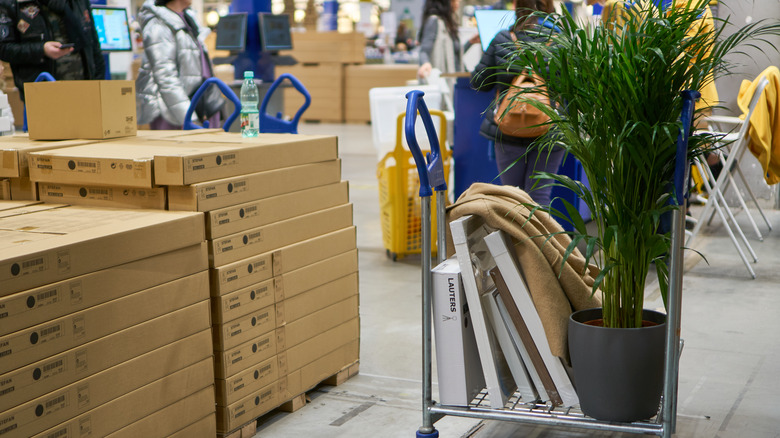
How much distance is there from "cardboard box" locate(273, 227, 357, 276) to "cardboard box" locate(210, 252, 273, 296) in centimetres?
5

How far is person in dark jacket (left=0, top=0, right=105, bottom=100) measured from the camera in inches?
186

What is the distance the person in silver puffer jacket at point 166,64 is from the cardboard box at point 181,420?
2.94 meters

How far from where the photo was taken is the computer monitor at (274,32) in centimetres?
798

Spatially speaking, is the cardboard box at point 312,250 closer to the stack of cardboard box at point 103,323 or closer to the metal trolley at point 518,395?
the stack of cardboard box at point 103,323

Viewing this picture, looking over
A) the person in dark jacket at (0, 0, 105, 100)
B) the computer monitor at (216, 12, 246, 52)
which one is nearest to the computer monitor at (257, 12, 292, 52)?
the computer monitor at (216, 12, 246, 52)

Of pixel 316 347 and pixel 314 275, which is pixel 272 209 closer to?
pixel 314 275

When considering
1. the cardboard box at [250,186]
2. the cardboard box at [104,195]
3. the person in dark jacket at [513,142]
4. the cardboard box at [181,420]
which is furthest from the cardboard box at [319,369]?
the person in dark jacket at [513,142]

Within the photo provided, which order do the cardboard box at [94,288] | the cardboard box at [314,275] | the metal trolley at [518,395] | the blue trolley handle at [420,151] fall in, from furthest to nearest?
1. the cardboard box at [314,275]
2. the blue trolley handle at [420,151]
3. the metal trolley at [518,395]
4. the cardboard box at [94,288]

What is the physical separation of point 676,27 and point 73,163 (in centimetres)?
183

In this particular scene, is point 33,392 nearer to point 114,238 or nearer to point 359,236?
point 114,238

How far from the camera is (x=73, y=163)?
2.75m

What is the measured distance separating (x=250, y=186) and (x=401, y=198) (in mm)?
2451

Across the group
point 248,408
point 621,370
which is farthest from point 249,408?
point 621,370

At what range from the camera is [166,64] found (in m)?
5.30
